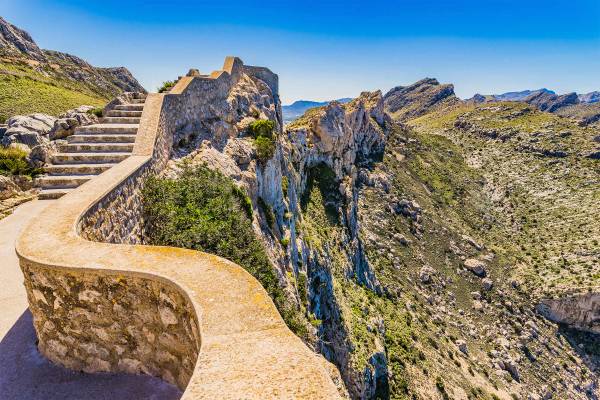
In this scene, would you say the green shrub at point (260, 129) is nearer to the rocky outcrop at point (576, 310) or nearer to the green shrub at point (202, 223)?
the green shrub at point (202, 223)

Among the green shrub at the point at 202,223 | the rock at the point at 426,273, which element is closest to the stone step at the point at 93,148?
the green shrub at the point at 202,223

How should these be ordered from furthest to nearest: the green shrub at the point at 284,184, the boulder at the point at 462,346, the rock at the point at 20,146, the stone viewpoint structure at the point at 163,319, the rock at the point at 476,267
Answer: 1. the rock at the point at 476,267
2. the boulder at the point at 462,346
3. the green shrub at the point at 284,184
4. the rock at the point at 20,146
5. the stone viewpoint structure at the point at 163,319

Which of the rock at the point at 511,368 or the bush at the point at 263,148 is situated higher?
the bush at the point at 263,148

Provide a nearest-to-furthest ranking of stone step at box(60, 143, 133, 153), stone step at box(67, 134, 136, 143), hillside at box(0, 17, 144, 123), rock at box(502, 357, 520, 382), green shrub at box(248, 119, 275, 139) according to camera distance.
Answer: stone step at box(60, 143, 133, 153) → stone step at box(67, 134, 136, 143) → green shrub at box(248, 119, 275, 139) → hillside at box(0, 17, 144, 123) → rock at box(502, 357, 520, 382)

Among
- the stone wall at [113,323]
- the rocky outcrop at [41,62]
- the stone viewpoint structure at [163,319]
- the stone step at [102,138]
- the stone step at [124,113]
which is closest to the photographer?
the stone viewpoint structure at [163,319]

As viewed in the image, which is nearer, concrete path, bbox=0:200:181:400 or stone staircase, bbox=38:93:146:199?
concrete path, bbox=0:200:181:400

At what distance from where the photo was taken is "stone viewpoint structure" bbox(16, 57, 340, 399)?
3.38 meters

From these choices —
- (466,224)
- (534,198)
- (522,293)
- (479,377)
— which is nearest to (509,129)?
(534,198)

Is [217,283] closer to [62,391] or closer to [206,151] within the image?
[62,391]

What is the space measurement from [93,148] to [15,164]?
10.0ft

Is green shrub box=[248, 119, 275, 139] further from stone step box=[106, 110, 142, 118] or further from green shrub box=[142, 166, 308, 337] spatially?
green shrub box=[142, 166, 308, 337]

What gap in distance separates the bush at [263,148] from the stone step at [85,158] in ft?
37.3

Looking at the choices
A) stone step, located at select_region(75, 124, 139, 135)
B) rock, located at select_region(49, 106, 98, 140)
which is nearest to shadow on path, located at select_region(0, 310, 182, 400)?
stone step, located at select_region(75, 124, 139, 135)

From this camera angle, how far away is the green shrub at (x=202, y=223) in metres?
10.4
